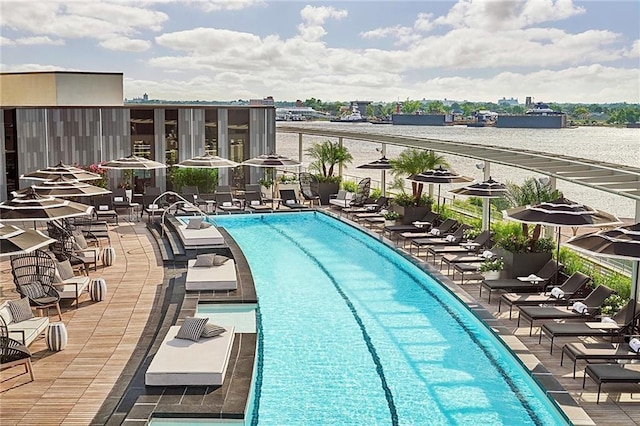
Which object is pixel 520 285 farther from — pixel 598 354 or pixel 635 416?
pixel 635 416

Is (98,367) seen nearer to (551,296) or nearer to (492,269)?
(551,296)

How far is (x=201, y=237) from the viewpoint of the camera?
44.1 feet

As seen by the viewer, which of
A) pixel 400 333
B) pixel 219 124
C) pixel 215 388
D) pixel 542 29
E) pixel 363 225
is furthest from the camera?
pixel 542 29

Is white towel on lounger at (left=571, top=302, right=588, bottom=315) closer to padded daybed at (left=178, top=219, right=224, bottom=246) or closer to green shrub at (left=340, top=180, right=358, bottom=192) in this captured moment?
padded daybed at (left=178, top=219, right=224, bottom=246)

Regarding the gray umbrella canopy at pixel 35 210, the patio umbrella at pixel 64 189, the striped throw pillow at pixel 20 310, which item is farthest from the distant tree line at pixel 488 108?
the striped throw pillow at pixel 20 310

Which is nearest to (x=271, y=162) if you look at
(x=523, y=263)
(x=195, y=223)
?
(x=195, y=223)

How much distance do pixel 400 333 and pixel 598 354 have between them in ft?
9.64

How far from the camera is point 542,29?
41.1m

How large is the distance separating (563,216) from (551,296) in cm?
125

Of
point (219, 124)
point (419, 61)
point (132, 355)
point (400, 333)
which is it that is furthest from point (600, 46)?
point (132, 355)

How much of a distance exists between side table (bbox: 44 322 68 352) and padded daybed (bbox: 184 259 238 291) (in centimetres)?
221

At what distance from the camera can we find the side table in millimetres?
7902

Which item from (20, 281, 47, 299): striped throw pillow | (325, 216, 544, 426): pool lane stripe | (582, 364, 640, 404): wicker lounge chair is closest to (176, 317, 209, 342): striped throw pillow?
(20, 281, 47, 299): striped throw pillow

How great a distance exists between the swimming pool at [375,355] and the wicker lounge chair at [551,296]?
23.3 inches
